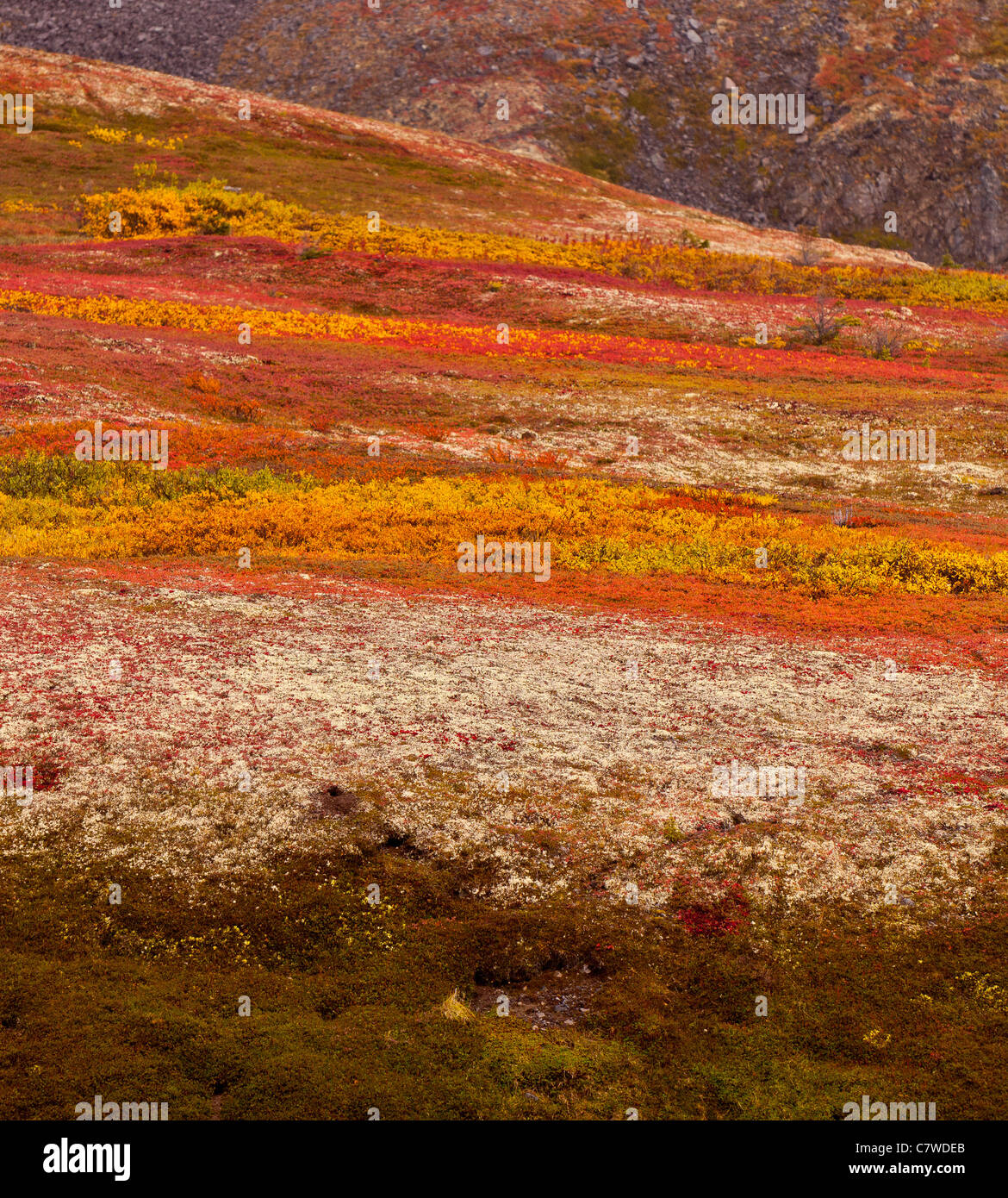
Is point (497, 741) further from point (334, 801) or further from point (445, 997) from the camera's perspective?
point (445, 997)

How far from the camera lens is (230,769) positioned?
57.3ft

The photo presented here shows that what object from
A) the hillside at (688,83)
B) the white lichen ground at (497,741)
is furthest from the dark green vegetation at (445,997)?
the hillside at (688,83)

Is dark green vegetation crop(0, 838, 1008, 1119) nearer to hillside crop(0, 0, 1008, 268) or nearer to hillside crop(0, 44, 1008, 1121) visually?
hillside crop(0, 44, 1008, 1121)

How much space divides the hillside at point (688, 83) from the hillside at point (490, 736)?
294 feet

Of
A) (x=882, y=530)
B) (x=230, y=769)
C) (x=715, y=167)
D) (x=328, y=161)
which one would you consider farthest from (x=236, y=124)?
(x=230, y=769)

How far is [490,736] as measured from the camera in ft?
63.8

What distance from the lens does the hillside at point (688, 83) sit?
5413 inches

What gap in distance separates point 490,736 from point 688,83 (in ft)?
494

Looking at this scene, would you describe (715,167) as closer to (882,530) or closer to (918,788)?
(882,530)

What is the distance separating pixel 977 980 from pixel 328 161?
10958cm

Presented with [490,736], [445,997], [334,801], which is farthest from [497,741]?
[445,997]

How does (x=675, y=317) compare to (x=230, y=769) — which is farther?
(x=675, y=317)

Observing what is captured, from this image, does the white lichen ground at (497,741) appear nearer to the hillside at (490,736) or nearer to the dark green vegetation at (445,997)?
the hillside at (490,736)
